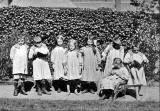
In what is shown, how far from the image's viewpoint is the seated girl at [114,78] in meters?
10.8

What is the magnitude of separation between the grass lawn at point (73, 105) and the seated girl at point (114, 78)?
47 cm

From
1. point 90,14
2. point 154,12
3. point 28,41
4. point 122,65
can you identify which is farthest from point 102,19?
point 122,65

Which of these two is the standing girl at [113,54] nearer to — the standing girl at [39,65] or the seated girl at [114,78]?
the seated girl at [114,78]

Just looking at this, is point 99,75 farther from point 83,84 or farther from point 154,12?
point 154,12

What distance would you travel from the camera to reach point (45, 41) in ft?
48.4

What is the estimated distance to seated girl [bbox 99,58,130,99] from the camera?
35.4 feet

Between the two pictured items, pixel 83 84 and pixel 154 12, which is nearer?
pixel 83 84

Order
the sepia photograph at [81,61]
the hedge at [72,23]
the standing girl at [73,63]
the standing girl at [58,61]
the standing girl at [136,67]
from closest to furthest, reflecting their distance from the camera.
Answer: the sepia photograph at [81,61] → the standing girl at [136,67] → the standing girl at [73,63] → the standing girl at [58,61] → the hedge at [72,23]

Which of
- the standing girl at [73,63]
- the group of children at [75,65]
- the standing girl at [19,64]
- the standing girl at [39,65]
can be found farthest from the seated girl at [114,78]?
the standing girl at [19,64]

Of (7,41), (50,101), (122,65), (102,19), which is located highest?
(102,19)

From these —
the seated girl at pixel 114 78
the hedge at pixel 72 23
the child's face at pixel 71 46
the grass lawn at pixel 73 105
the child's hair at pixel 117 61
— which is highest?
the hedge at pixel 72 23

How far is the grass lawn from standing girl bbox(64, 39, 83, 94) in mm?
1367

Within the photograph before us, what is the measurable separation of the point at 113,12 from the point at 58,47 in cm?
373

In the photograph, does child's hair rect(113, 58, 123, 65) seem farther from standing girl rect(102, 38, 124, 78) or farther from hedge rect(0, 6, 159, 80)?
hedge rect(0, 6, 159, 80)
